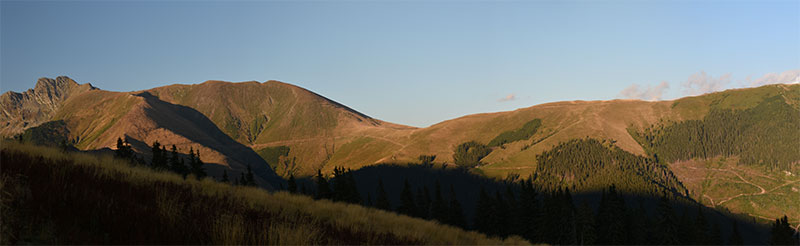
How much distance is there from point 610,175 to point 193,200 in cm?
19790

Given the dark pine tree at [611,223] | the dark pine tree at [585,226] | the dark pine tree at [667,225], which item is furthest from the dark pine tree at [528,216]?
the dark pine tree at [667,225]

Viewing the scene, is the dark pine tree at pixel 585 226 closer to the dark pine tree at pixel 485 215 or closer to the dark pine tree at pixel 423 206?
Result: the dark pine tree at pixel 485 215

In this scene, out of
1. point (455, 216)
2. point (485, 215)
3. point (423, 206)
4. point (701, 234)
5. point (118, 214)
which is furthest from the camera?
point (423, 206)

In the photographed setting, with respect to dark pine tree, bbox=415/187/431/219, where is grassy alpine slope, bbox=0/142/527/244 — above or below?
above

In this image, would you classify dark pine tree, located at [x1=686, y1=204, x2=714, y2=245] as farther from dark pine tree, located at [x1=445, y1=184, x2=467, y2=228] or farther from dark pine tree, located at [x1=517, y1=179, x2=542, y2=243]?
dark pine tree, located at [x1=445, y1=184, x2=467, y2=228]

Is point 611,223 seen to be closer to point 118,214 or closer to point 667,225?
point 667,225

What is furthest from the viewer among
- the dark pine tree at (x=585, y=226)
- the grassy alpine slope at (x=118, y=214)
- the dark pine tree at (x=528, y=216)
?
the dark pine tree at (x=528, y=216)

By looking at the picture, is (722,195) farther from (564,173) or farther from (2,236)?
(2,236)

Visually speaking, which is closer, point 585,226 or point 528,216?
point 585,226

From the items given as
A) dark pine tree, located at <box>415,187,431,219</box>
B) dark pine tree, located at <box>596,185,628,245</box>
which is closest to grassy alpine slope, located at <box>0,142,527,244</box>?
dark pine tree, located at <box>415,187,431,219</box>

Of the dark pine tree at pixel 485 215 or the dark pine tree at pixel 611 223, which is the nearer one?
the dark pine tree at pixel 611 223

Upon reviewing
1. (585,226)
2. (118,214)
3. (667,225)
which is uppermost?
(118,214)

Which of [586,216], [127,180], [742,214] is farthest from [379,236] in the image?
[742,214]

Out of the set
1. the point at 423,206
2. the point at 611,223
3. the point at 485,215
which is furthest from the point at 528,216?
the point at 423,206
